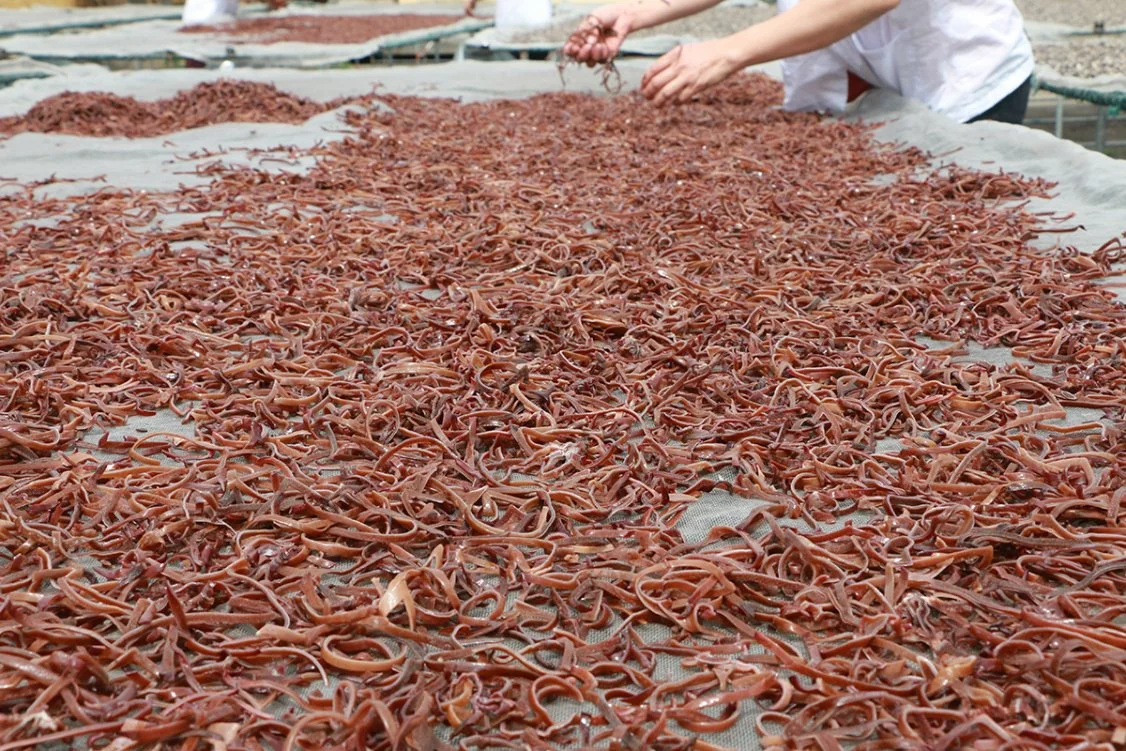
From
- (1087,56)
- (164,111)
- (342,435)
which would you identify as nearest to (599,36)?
(164,111)

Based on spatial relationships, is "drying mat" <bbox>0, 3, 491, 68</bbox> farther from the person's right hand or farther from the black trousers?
the black trousers

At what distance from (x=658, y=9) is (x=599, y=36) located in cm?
35

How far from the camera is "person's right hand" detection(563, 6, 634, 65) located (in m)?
4.61

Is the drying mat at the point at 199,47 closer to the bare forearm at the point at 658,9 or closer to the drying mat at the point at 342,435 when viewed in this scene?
the bare forearm at the point at 658,9

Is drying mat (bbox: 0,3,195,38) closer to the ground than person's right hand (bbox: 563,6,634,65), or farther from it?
farther from it

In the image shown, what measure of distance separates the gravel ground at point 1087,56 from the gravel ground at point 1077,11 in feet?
3.36

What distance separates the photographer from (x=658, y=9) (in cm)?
480

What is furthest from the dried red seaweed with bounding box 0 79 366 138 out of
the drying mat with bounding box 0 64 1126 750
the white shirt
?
the white shirt

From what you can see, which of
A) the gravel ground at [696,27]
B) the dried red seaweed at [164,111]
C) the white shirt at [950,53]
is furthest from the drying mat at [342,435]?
the gravel ground at [696,27]

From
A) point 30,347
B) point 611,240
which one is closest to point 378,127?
point 611,240

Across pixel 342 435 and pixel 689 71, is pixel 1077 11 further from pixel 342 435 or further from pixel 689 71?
pixel 342 435

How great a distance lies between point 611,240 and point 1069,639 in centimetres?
179

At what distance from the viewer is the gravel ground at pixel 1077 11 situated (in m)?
8.08

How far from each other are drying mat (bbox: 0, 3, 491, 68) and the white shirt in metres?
4.11
